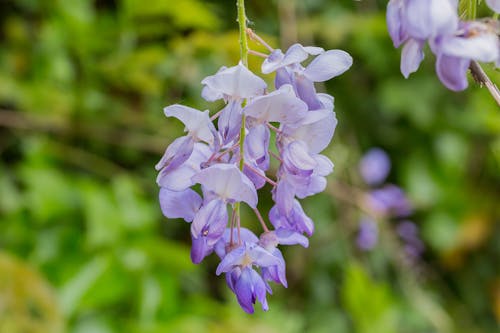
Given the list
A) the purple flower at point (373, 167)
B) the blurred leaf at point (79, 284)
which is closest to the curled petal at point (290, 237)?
the blurred leaf at point (79, 284)

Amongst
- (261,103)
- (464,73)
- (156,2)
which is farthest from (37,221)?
(464,73)

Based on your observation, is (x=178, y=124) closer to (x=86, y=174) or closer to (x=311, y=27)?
(x=86, y=174)

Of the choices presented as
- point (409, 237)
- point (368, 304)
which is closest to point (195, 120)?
point (368, 304)

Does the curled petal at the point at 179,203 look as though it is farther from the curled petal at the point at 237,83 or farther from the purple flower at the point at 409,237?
the purple flower at the point at 409,237

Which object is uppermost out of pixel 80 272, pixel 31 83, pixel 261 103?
pixel 261 103

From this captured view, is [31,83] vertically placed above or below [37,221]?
above

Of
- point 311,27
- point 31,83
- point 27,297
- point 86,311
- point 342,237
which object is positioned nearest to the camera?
point 27,297
